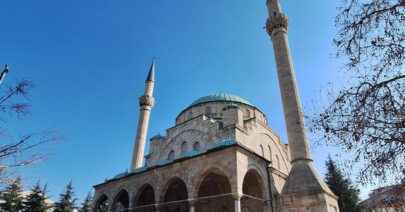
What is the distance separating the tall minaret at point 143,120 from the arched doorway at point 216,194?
256 inches

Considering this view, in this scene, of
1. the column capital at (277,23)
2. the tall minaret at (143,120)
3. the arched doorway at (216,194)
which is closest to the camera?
the arched doorway at (216,194)

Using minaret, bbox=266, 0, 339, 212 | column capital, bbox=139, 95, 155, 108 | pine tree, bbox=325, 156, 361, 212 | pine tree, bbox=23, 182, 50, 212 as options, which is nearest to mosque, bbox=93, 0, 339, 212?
minaret, bbox=266, 0, 339, 212

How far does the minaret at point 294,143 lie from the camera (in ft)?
38.7

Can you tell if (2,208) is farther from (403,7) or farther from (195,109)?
(403,7)

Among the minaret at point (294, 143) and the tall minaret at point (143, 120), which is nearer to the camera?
the minaret at point (294, 143)

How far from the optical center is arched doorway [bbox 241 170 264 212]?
44.9 ft

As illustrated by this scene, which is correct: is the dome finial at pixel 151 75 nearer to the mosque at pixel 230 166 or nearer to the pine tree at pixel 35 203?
the mosque at pixel 230 166

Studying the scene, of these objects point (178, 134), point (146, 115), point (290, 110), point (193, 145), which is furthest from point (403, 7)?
point (146, 115)

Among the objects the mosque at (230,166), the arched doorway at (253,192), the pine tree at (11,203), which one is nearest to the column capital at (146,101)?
the mosque at (230,166)

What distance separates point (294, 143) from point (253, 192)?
3.36 metres

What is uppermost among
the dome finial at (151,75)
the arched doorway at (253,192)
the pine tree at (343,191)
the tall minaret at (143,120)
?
the dome finial at (151,75)

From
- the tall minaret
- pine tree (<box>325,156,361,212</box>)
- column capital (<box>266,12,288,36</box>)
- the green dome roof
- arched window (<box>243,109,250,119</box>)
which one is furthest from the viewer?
the green dome roof

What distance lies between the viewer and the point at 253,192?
1470 centimetres

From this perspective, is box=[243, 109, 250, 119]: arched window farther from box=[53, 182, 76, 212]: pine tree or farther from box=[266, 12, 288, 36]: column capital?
box=[53, 182, 76, 212]: pine tree
